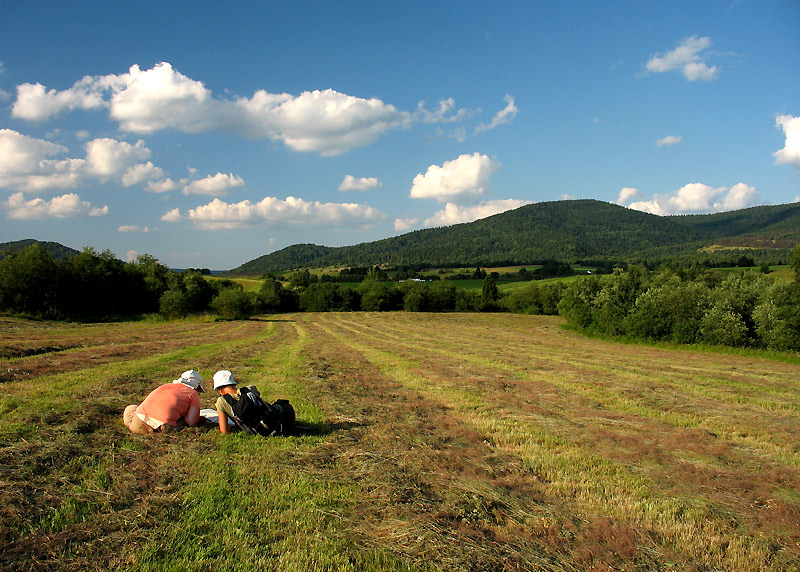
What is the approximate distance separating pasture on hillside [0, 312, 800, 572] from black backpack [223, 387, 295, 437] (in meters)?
0.31

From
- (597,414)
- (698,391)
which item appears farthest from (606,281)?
(597,414)

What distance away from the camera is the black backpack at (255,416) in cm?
886

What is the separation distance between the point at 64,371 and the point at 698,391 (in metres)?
23.7

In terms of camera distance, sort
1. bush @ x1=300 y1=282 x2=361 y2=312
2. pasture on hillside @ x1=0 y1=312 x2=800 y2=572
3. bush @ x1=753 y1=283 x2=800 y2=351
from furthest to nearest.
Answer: bush @ x1=300 y1=282 x2=361 y2=312
bush @ x1=753 y1=283 x2=800 y2=351
pasture on hillside @ x1=0 y1=312 x2=800 y2=572

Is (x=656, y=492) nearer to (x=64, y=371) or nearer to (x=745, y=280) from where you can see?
(x=64, y=371)

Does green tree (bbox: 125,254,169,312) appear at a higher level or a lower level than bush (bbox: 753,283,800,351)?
higher

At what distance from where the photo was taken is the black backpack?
29.1 feet

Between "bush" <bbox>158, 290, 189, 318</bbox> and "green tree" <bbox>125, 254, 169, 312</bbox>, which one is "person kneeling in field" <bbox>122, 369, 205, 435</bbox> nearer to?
"bush" <bbox>158, 290, 189, 318</bbox>

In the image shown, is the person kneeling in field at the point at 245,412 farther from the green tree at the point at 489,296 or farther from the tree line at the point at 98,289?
the green tree at the point at 489,296

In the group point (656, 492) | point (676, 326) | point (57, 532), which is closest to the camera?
point (57, 532)

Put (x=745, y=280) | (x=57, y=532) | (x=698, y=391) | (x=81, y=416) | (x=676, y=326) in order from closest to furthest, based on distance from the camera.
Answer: (x=57, y=532), (x=81, y=416), (x=698, y=391), (x=676, y=326), (x=745, y=280)

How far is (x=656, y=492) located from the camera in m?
7.23

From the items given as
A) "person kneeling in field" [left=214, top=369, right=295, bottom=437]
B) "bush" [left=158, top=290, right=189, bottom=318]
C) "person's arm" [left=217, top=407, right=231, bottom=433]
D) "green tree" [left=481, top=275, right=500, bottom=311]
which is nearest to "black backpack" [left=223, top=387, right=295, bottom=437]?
"person kneeling in field" [left=214, top=369, right=295, bottom=437]

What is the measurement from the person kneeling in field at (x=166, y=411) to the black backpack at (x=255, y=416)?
0.85 m
